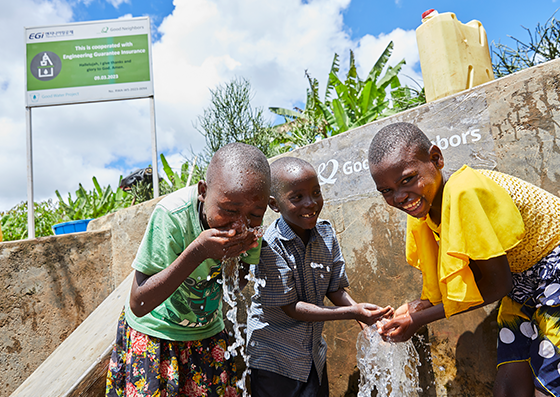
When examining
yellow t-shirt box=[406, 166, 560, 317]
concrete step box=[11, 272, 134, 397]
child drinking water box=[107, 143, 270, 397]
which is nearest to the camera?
yellow t-shirt box=[406, 166, 560, 317]

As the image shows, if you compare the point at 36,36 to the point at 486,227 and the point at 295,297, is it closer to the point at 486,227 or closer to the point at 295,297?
the point at 295,297

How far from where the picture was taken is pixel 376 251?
2529mm

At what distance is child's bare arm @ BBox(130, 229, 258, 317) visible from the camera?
1.41 meters

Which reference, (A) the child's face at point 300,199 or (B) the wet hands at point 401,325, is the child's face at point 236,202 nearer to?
(A) the child's face at point 300,199

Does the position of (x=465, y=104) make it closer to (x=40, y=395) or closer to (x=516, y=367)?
(x=516, y=367)

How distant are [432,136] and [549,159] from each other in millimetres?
614

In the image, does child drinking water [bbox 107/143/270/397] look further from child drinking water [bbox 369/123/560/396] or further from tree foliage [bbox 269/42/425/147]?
tree foliage [bbox 269/42/425/147]

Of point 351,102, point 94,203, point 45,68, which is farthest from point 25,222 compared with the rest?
point 351,102

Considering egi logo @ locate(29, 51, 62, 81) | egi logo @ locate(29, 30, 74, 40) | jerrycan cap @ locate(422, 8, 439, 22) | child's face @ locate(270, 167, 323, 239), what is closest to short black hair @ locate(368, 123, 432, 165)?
child's face @ locate(270, 167, 323, 239)

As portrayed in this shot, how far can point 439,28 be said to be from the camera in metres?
2.59

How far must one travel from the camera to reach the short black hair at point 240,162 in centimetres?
154

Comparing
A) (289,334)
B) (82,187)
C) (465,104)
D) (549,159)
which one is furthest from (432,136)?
(82,187)

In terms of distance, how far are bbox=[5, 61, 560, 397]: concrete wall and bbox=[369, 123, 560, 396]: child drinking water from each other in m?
0.49

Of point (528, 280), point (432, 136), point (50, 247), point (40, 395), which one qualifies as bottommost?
point (40, 395)
